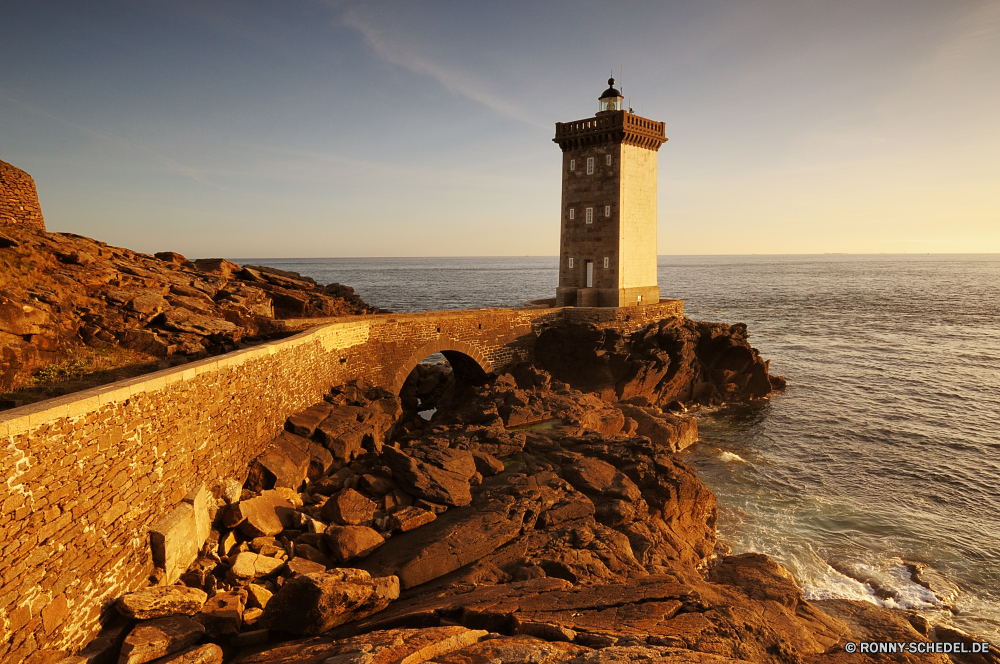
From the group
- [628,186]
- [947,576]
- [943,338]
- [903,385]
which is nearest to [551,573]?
[947,576]

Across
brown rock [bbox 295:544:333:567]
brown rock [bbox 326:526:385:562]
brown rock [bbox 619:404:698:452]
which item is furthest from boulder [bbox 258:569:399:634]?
brown rock [bbox 619:404:698:452]

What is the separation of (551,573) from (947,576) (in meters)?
10.9

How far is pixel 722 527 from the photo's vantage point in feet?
47.9

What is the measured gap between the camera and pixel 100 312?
1381 centimetres

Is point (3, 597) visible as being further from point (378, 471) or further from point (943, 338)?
point (943, 338)

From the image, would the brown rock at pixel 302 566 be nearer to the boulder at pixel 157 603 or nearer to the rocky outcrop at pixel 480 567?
the rocky outcrop at pixel 480 567

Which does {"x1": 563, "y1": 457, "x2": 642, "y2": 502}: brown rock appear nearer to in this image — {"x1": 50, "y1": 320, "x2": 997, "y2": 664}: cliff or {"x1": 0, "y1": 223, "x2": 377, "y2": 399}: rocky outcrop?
{"x1": 50, "y1": 320, "x2": 997, "y2": 664}: cliff

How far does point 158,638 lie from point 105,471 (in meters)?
2.44

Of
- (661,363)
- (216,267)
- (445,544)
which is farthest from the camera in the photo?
(661,363)

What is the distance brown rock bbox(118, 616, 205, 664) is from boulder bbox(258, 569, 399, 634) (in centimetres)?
88

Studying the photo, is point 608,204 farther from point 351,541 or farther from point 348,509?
point 351,541

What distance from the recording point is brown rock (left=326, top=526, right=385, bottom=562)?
30.1 feet

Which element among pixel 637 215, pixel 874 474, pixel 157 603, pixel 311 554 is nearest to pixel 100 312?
pixel 311 554

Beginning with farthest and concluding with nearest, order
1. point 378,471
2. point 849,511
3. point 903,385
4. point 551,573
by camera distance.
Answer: point 903,385 → point 849,511 → point 378,471 → point 551,573
